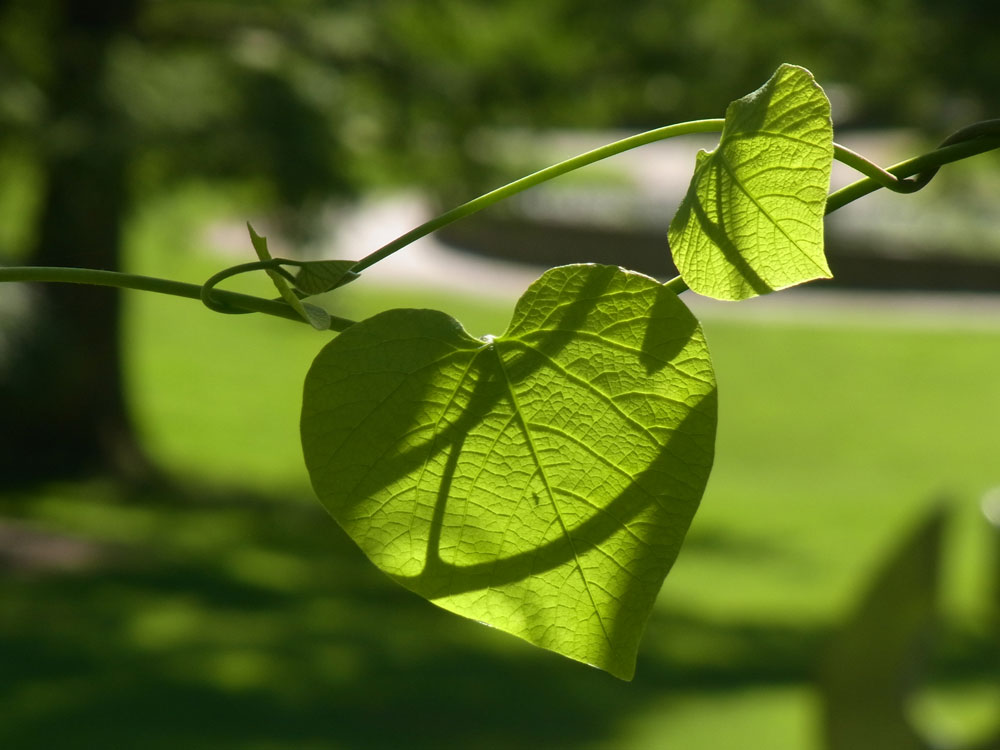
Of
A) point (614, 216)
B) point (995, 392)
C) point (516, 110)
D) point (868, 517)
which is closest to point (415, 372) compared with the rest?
point (516, 110)

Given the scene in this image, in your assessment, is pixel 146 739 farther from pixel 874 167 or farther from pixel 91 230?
pixel 874 167

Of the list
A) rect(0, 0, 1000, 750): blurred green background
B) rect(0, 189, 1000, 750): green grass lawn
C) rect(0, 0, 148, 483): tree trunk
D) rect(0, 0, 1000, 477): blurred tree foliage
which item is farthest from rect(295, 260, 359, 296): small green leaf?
rect(0, 0, 148, 483): tree trunk

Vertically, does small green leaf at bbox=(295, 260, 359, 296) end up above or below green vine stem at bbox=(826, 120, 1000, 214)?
below

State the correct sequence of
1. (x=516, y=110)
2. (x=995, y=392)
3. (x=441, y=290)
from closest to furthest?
(x=516, y=110)
(x=995, y=392)
(x=441, y=290)

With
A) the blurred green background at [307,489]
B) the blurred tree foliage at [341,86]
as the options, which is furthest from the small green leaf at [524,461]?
the blurred tree foliage at [341,86]

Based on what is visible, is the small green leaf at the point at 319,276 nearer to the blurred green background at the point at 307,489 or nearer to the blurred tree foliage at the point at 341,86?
the blurred green background at the point at 307,489

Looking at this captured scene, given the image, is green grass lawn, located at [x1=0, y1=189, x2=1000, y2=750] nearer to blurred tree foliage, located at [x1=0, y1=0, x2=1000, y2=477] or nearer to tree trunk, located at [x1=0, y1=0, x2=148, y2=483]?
tree trunk, located at [x1=0, y1=0, x2=148, y2=483]
